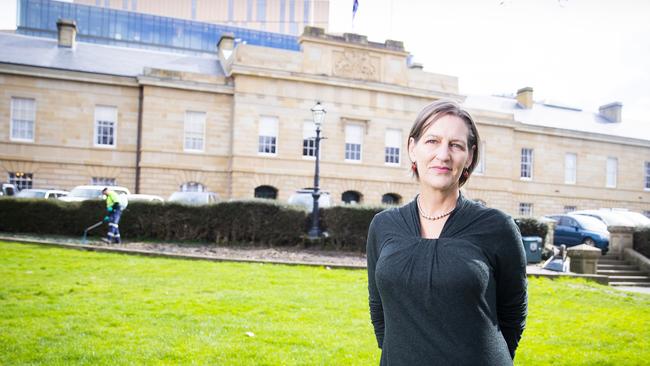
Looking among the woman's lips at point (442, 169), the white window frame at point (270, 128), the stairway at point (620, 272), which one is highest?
the white window frame at point (270, 128)

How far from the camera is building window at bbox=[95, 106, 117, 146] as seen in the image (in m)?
30.5

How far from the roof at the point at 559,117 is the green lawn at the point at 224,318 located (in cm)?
3308

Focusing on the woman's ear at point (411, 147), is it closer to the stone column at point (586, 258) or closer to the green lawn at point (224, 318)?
the green lawn at point (224, 318)

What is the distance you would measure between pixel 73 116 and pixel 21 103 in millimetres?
2744

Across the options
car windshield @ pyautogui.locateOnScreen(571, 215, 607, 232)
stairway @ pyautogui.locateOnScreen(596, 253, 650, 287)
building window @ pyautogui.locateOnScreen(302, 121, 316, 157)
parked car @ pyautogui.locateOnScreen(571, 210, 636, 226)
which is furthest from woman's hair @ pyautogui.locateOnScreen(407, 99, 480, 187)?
building window @ pyautogui.locateOnScreen(302, 121, 316, 157)

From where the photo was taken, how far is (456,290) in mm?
2295

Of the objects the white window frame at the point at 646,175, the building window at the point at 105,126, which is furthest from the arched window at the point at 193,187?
the white window frame at the point at 646,175

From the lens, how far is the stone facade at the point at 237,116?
1161 inches

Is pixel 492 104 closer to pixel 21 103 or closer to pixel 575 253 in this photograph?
pixel 575 253

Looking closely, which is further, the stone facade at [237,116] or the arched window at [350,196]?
the arched window at [350,196]

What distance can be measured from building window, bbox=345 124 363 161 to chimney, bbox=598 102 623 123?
27.7 metres

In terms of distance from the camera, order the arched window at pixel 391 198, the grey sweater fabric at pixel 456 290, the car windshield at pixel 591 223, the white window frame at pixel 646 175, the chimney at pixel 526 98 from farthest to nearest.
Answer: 1. the chimney at pixel 526 98
2. the white window frame at pixel 646 175
3. the arched window at pixel 391 198
4. the car windshield at pixel 591 223
5. the grey sweater fabric at pixel 456 290

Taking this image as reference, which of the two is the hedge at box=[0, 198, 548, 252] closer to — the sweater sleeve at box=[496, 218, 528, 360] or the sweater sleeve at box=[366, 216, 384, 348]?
the sweater sleeve at box=[366, 216, 384, 348]

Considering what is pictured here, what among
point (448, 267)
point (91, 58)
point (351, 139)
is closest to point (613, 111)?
point (351, 139)
